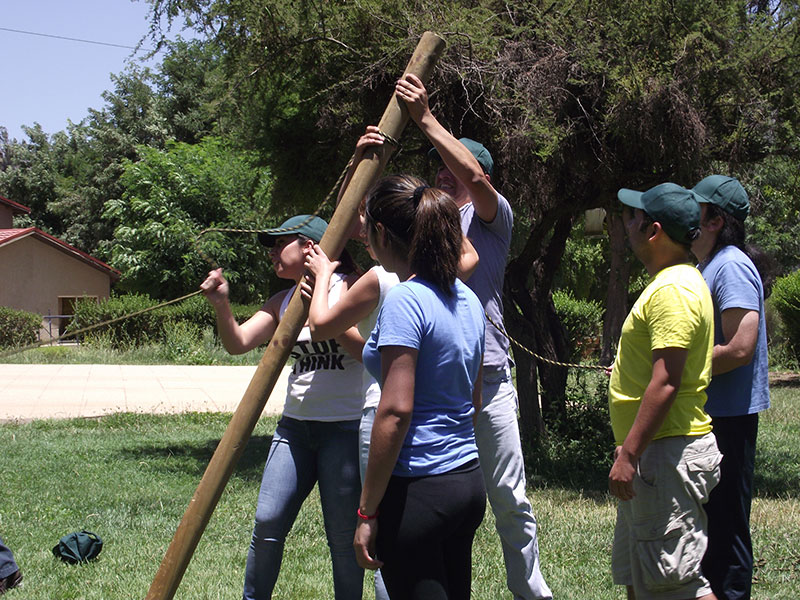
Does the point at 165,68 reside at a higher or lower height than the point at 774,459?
higher

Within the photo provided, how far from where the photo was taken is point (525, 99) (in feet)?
22.0

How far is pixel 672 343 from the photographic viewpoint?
3.00 meters

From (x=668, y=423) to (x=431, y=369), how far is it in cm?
111

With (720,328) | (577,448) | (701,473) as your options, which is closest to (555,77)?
(577,448)

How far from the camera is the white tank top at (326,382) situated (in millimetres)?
3564

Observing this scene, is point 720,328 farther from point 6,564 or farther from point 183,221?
point 183,221

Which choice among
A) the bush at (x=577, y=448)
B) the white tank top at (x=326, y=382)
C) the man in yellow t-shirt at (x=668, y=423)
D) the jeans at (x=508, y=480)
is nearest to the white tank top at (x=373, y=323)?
the white tank top at (x=326, y=382)

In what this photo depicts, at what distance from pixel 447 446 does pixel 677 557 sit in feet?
3.65

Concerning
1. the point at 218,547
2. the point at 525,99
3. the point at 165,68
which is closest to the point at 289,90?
the point at 525,99

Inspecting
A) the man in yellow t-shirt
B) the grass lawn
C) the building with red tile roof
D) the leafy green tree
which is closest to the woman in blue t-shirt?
the man in yellow t-shirt

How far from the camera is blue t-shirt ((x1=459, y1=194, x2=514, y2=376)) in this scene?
138 inches

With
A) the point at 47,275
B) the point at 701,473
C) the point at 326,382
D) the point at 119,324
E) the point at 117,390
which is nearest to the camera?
the point at 701,473

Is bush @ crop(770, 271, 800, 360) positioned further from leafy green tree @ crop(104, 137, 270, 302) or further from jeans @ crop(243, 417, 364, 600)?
jeans @ crop(243, 417, 364, 600)

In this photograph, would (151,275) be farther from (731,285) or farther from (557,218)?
(731,285)
